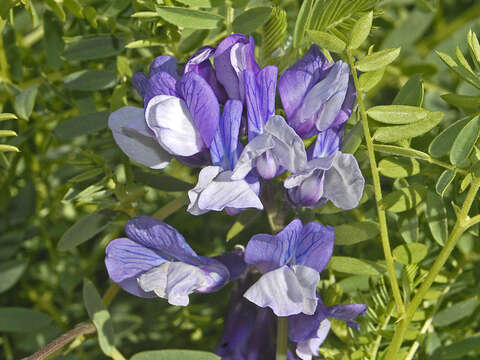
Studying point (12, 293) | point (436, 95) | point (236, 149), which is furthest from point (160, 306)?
point (436, 95)

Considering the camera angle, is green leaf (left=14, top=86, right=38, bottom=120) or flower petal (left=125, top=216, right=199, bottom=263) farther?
green leaf (left=14, top=86, right=38, bottom=120)

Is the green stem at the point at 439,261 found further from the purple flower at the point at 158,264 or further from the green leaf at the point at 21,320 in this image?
the green leaf at the point at 21,320

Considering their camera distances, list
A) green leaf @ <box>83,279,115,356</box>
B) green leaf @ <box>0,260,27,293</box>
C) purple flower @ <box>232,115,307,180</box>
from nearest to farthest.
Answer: purple flower @ <box>232,115,307,180</box> → green leaf @ <box>83,279,115,356</box> → green leaf @ <box>0,260,27,293</box>

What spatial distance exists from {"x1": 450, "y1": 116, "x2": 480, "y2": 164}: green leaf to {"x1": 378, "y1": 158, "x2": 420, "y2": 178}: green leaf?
47 millimetres

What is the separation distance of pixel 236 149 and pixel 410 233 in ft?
0.56

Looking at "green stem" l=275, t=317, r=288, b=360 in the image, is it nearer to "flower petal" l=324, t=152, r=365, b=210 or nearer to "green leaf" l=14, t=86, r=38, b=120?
"flower petal" l=324, t=152, r=365, b=210

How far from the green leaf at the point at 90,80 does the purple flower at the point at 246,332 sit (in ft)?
0.77

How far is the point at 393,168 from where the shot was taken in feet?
1.89

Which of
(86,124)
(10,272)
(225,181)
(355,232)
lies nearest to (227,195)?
(225,181)

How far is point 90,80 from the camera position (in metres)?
0.69

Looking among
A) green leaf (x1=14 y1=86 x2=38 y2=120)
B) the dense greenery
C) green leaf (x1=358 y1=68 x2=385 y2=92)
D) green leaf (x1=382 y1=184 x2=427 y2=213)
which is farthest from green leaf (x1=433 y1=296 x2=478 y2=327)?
green leaf (x1=14 y1=86 x2=38 y2=120)

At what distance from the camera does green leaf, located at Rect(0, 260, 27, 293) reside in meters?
0.76

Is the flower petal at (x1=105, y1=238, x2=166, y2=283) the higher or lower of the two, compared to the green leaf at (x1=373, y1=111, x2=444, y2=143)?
lower

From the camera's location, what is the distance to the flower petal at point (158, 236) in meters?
0.55
